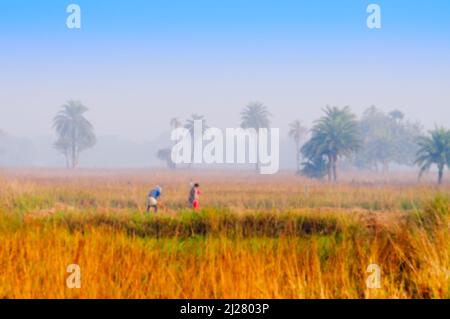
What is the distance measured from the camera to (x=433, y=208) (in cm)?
1373

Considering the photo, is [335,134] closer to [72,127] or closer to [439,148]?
[439,148]

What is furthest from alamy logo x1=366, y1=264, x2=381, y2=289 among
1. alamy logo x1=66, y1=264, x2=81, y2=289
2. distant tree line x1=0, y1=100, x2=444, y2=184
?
distant tree line x1=0, y1=100, x2=444, y2=184

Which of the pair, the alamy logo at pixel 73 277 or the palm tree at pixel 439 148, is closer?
the alamy logo at pixel 73 277

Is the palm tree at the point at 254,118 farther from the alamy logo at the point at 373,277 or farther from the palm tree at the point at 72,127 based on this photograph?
the alamy logo at the point at 373,277

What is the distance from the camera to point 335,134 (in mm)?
50188

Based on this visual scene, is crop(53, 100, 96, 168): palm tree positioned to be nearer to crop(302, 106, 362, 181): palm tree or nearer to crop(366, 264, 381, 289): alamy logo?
crop(302, 106, 362, 181): palm tree

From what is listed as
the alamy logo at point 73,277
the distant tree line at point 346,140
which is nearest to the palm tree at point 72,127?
the distant tree line at point 346,140

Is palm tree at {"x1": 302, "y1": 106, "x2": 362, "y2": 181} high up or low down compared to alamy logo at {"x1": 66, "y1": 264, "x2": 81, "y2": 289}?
up

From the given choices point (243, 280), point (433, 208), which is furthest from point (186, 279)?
point (433, 208)

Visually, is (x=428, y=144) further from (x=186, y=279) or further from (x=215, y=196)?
(x=186, y=279)

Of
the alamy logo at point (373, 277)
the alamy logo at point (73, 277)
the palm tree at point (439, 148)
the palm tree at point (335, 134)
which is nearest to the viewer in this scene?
the alamy logo at point (373, 277)

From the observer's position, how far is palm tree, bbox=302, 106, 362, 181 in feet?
164

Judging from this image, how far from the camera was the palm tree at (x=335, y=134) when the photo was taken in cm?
5006

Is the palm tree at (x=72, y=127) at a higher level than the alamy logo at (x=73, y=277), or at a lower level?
higher
